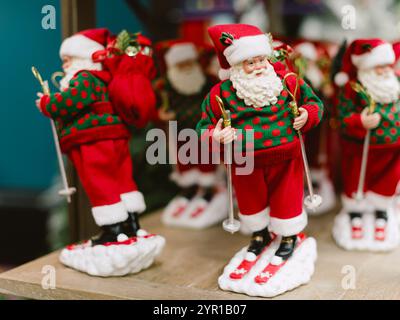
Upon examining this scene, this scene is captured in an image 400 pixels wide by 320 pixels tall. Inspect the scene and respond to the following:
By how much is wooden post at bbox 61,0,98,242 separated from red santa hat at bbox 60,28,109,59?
18 centimetres

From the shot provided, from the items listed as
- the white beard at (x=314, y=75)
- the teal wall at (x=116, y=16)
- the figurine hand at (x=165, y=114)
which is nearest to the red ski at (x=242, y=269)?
the figurine hand at (x=165, y=114)

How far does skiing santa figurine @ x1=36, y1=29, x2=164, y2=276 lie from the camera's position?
1.53 metres

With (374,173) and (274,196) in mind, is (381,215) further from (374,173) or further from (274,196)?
(274,196)

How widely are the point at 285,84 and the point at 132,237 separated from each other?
59 centimetres

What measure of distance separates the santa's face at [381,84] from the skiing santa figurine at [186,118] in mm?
589

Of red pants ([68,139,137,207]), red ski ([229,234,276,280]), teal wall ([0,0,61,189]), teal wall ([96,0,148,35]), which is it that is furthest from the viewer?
teal wall ([96,0,148,35])

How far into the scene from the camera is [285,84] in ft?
4.66

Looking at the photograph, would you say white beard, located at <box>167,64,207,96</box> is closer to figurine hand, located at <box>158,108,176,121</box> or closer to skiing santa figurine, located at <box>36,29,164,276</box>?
figurine hand, located at <box>158,108,176,121</box>

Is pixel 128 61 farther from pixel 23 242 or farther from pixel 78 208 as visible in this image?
pixel 23 242

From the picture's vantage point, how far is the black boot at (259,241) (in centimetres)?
153

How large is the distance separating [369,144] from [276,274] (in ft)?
1.73

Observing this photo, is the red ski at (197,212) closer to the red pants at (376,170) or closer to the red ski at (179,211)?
the red ski at (179,211)

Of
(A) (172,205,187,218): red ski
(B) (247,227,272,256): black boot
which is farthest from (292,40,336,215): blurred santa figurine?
(B) (247,227,272,256): black boot

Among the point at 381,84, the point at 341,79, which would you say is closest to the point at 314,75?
the point at 341,79
